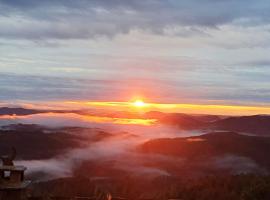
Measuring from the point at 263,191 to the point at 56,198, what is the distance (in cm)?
2227

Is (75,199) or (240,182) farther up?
(75,199)

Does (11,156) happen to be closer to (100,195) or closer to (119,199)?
(100,195)

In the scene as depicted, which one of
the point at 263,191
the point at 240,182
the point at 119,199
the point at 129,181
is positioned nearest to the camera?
the point at 119,199

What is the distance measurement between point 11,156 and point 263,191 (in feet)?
84.5

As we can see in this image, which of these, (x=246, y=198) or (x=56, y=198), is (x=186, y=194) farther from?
(x=56, y=198)

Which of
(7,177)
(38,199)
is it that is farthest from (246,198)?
(7,177)

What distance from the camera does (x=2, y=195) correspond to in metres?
12.9

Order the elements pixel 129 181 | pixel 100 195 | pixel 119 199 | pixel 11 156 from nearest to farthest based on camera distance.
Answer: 1. pixel 11 156
2. pixel 100 195
3. pixel 119 199
4. pixel 129 181

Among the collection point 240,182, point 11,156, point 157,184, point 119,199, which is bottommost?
point 157,184

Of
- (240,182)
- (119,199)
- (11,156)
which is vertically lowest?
(240,182)

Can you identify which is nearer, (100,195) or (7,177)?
(7,177)

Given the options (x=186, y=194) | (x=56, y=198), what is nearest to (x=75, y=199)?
(x=56, y=198)

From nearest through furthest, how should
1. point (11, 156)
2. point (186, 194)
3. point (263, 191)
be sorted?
point (11, 156), point (263, 191), point (186, 194)

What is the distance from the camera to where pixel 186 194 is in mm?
77250
